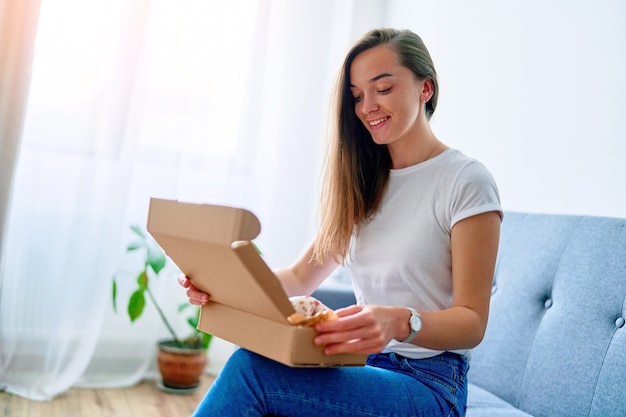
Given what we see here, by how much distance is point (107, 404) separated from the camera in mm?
2412

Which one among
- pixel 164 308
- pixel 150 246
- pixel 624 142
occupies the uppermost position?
pixel 624 142

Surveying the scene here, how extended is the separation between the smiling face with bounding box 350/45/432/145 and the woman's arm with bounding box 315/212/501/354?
29cm

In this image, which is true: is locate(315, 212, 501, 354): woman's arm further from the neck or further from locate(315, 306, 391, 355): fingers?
the neck

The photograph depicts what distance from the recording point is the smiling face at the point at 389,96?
134cm

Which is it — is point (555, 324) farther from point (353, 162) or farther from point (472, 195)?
point (353, 162)

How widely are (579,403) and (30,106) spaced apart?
2.21m

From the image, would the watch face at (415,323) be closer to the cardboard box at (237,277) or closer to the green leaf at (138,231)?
the cardboard box at (237,277)

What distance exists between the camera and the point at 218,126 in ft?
9.36

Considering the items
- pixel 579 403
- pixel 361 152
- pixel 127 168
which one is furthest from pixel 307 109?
pixel 579 403

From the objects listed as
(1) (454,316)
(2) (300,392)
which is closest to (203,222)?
(2) (300,392)

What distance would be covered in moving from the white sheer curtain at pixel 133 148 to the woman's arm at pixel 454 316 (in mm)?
1822

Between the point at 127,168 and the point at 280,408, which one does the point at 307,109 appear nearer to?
the point at 127,168

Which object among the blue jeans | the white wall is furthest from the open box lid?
the white wall

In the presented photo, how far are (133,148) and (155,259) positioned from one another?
48 cm
